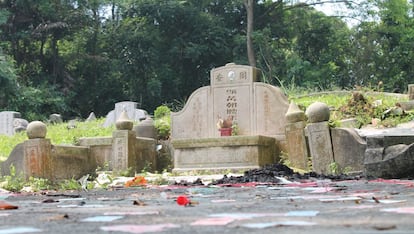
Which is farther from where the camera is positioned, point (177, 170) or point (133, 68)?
point (133, 68)

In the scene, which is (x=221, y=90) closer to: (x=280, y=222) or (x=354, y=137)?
(x=354, y=137)

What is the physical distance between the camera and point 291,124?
34.6ft

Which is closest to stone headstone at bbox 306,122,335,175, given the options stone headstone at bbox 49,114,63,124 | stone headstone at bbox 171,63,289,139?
stone headstone at bbox 171,63,289,139

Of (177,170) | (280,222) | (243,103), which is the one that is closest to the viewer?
(280,222)

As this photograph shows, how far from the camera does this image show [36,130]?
1033 centimetres

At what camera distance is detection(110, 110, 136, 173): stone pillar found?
11477mm

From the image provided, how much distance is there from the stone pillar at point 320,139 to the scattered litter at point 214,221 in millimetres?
6555

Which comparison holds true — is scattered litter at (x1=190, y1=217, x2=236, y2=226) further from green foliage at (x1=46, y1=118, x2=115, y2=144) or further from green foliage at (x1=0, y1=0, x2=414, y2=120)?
green foliage at (x1=0, y1=0, x2=414, y2=120)

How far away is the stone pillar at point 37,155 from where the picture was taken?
33.3 ft

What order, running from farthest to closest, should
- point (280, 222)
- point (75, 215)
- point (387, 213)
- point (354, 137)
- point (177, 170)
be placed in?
point (177, 170) → point (354, 137) → point (75, 215) → point (387, 213) → point (280, 222)

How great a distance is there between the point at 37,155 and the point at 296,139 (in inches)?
162

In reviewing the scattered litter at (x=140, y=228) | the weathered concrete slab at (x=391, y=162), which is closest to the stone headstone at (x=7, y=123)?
the weathered concrete slab at (x=391, y=162)

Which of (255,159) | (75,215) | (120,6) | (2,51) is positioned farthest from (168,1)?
(75,215)

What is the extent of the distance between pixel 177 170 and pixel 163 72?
17330mm
